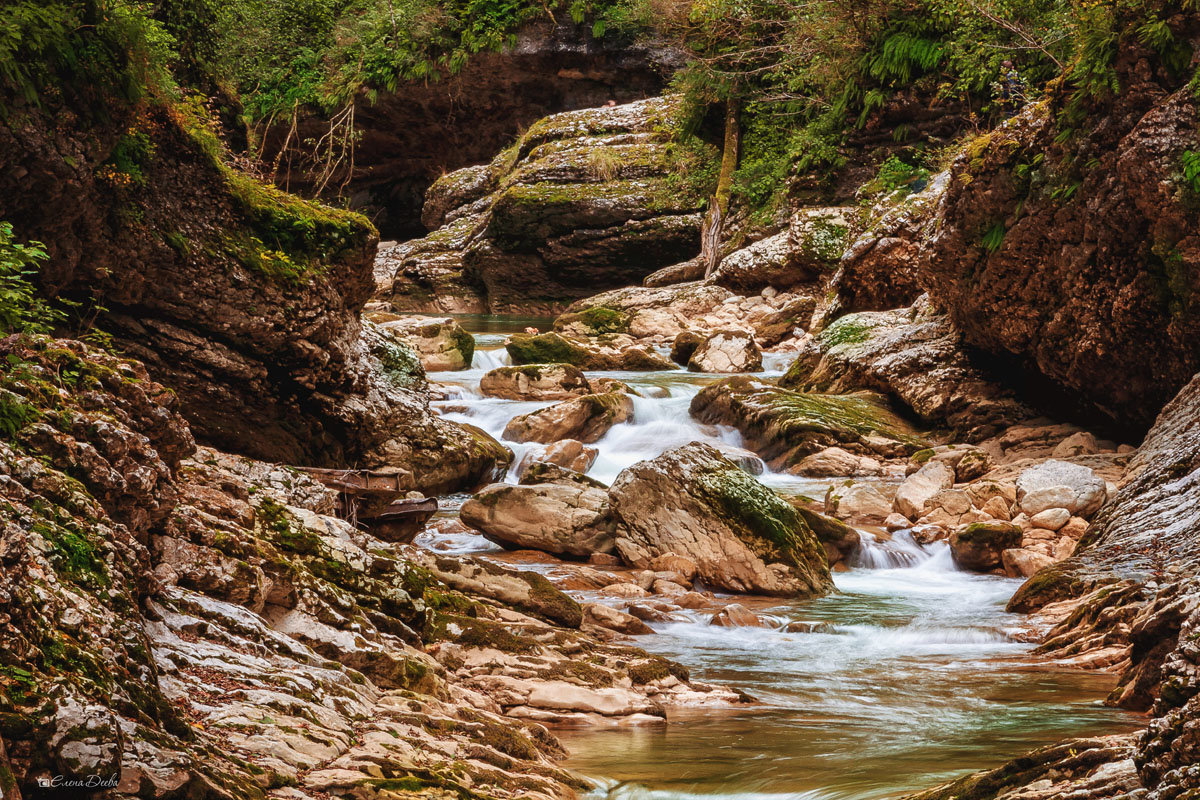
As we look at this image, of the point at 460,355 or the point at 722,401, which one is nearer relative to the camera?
the point at 722,401

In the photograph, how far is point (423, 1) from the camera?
33.1 metres

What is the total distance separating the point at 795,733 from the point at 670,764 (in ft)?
3.21

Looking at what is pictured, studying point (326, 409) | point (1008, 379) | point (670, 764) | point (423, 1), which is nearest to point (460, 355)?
point (326, 409)

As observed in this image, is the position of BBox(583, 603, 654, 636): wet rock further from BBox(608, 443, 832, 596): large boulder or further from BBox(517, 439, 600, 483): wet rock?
BBox(517, 439, 600, 483): wet rock

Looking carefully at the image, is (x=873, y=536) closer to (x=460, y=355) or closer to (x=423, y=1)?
(x=460, y=355)

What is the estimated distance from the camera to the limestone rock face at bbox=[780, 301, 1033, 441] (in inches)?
519

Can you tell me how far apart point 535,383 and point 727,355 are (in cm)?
412

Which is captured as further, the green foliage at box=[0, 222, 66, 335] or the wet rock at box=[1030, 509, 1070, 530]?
the wet rock at box=[1030, 509, 1070, 530]

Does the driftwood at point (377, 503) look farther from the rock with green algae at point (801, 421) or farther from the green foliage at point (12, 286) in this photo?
the rock with green algae at point (801, 421)

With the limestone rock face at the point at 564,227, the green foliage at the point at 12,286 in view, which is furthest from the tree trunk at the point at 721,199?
the green foliage at the point at 12,286

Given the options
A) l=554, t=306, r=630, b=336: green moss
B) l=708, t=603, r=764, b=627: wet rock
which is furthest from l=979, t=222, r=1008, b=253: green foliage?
l=554, t=306, r=630, b=336: green moss

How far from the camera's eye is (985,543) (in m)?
9.18

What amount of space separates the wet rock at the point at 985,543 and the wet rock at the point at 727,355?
8771 mm

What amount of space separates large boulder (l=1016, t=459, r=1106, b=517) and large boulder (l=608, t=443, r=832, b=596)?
8.13 feet
